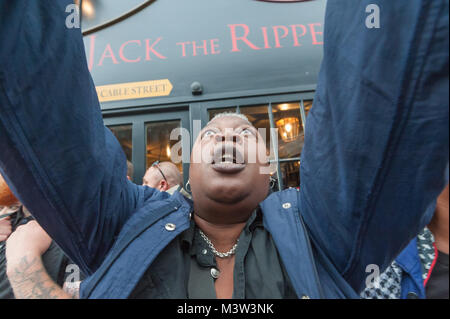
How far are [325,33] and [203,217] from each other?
0.67 metres

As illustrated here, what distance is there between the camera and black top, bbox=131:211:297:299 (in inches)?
26.4

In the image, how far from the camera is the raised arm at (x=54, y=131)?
1.69 ft

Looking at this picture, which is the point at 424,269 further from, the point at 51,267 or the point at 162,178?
the point at 162,178

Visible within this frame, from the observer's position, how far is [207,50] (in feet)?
7.54

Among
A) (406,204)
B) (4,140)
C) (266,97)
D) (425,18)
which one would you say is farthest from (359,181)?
(266,97)

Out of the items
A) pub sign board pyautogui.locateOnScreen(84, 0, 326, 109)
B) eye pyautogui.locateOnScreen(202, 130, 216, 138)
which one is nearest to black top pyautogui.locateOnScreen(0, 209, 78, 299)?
eye pyautogui.locateOnScreen(202, 130, 216, 138)

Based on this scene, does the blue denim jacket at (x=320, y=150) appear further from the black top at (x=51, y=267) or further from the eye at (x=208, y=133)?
the eye at (x=208, y=133)

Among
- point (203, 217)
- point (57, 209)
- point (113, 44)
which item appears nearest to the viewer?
point (57, 209)

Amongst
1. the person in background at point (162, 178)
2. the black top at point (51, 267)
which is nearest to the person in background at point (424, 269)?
the black top at point (51, 267)

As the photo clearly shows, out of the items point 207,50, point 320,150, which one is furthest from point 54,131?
point 207,50

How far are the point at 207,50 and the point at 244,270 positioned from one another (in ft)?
6.83

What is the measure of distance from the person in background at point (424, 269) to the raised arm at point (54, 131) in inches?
31.4

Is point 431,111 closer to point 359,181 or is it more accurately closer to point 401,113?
point 401,113

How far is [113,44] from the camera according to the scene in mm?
2404
